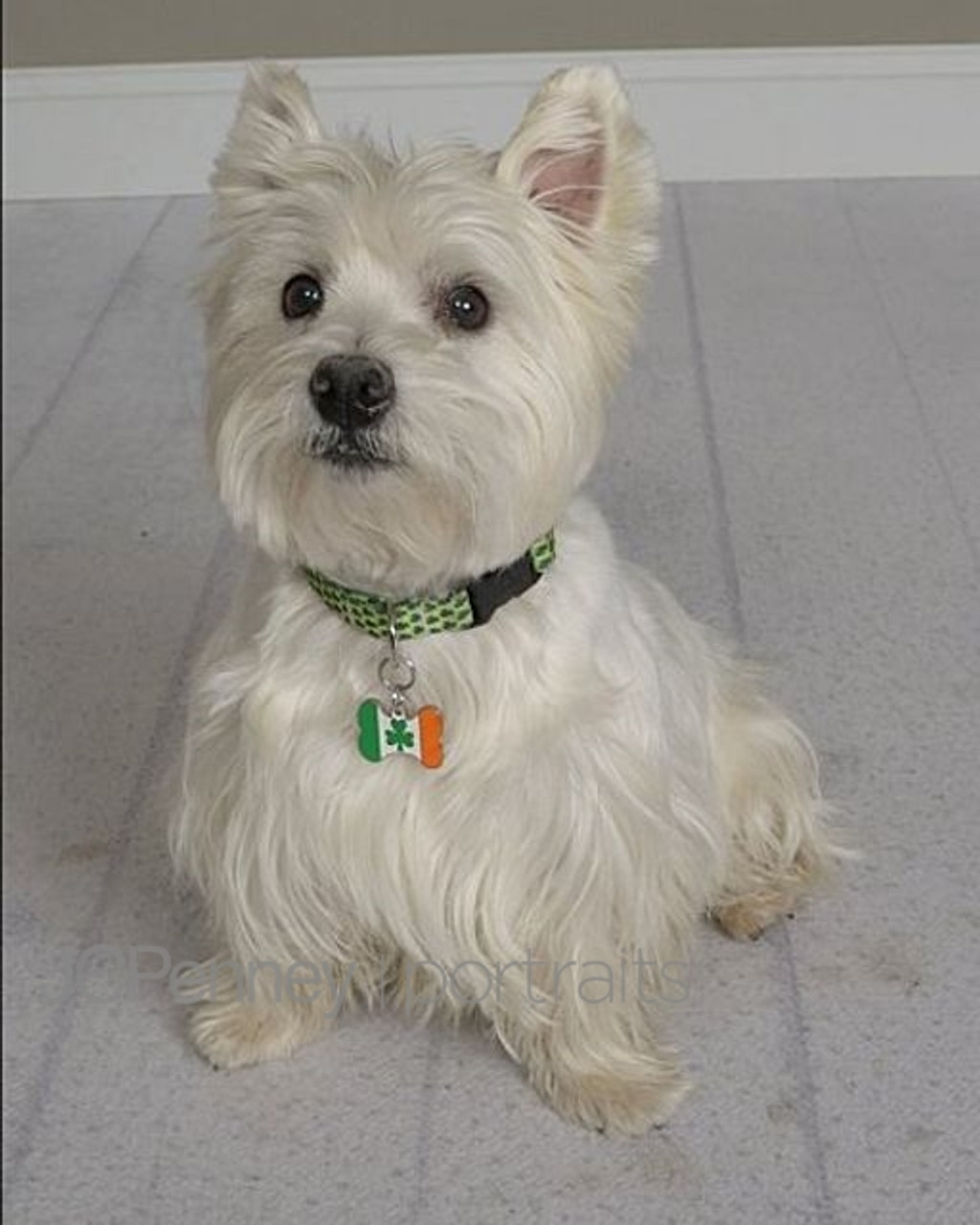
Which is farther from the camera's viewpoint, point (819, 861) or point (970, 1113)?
point (819, 861)

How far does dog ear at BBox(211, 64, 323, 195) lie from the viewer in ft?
3.97

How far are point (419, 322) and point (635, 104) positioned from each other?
0.20 metres

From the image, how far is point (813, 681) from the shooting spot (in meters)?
1.65

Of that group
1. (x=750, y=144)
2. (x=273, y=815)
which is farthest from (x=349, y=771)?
(x=750, y=144)

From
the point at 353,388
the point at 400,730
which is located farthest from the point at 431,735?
the point at 353,388

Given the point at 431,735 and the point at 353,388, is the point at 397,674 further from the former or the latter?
the point at 353,388

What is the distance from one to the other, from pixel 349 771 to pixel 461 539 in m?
0.20

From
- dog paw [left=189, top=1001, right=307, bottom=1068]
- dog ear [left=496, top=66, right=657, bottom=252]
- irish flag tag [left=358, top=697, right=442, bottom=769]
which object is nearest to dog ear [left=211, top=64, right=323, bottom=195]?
dog ear [left=496, top=66, right=657, bottom=252]

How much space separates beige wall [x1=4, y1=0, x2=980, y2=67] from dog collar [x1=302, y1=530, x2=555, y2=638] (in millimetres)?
318

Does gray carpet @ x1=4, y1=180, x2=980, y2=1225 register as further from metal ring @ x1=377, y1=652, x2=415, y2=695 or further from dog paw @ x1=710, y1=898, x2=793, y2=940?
metal ring @ x1=377, y1=652, x2=415, y2=695

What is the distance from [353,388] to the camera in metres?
1.16

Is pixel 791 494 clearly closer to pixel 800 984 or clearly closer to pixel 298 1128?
pixel 800 984

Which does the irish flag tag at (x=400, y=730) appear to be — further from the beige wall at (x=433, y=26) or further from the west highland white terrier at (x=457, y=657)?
the beige wall at (x=433, y=26)

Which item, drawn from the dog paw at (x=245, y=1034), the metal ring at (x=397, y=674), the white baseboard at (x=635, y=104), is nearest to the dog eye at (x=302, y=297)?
the white baseboard at (x=635, y=104)
